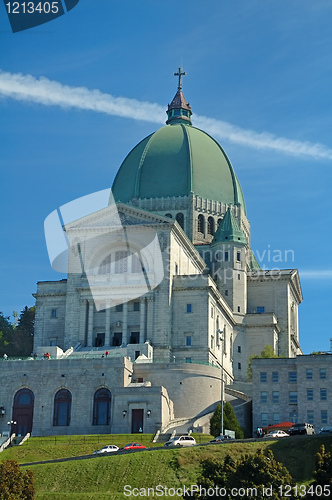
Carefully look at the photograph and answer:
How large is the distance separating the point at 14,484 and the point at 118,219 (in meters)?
57.3

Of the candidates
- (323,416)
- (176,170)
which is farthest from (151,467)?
(176,170)

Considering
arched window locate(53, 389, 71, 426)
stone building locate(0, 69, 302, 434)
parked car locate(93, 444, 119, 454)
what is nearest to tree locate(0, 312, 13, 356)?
stone building locate(0, 69, 302, 434)

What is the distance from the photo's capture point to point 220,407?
89.6 meters

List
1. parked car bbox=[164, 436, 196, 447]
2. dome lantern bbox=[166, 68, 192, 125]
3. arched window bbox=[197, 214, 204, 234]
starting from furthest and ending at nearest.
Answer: dome lantern bbox=[166, 68, 192, 125]
arched window bbox=[197, 214, 204, 234]
parked car bbox=[164, 436, 196, 447]

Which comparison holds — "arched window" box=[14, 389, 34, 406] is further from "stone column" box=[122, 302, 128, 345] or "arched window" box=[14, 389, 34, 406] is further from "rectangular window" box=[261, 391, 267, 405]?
"rectangular window" box=[261, 391, 267, 405]

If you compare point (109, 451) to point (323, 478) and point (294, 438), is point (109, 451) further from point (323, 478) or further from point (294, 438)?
point (323, 478)

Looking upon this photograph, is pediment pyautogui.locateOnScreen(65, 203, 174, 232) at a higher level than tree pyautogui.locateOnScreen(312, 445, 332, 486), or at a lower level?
higher

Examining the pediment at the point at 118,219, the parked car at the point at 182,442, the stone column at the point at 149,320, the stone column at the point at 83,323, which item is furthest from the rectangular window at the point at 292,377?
the stone column at the point at 83,323

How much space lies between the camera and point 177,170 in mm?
134500

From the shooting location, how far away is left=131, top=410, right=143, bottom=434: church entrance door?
290 feet

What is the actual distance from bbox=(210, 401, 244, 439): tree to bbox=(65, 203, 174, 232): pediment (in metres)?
27.8

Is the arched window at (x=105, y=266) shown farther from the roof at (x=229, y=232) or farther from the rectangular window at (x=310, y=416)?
the rectangular window at (x=310, y=416)

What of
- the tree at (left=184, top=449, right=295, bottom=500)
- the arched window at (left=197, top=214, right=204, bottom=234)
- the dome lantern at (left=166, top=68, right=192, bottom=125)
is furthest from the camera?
the dome lantern at (left=166, top=68, right=192, bottom=125)

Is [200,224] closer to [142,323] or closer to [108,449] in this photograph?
[142,323]
